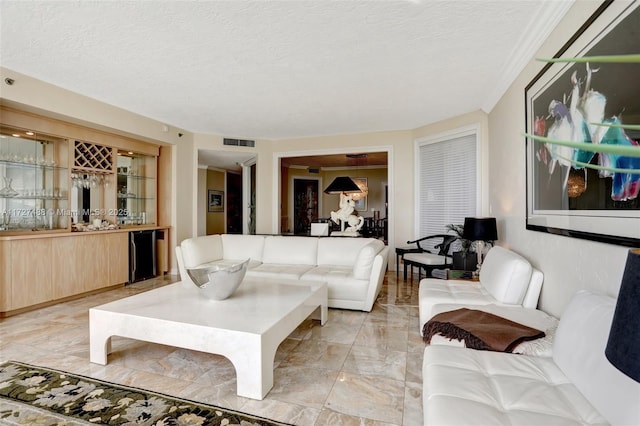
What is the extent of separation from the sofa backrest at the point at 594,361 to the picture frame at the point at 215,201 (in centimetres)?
846

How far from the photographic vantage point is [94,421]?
1726mm

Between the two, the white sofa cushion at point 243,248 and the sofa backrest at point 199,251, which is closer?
the sofa backrest at point 199,251

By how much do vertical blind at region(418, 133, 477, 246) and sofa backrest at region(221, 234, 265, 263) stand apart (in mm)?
2770

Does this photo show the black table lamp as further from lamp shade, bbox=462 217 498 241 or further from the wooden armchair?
the wooden armchair

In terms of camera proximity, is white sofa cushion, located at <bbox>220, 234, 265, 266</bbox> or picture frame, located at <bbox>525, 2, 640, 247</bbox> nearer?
picture frame, located at <bbox>525, 2, 640, 247</bbox>

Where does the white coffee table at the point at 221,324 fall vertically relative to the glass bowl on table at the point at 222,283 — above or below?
below

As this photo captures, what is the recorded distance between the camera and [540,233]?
2545mm

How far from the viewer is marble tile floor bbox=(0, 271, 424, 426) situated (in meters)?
1.85

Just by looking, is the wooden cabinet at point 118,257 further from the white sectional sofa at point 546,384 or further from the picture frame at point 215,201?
the white sectional sofa at point 546,384

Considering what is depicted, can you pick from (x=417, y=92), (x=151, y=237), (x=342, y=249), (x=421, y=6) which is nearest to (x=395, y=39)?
(x=421, y=6)

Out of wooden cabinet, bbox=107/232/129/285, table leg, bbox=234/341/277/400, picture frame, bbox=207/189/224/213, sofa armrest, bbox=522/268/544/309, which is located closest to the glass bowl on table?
table leg, bbox=234/341/277/400

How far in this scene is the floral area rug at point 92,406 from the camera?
5.68 ft

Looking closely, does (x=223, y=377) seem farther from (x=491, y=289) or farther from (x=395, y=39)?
(x=395, y=39)

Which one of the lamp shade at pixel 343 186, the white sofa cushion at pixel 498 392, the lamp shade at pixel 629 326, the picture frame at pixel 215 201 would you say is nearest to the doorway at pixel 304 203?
the picture frame at pixel 215 201
